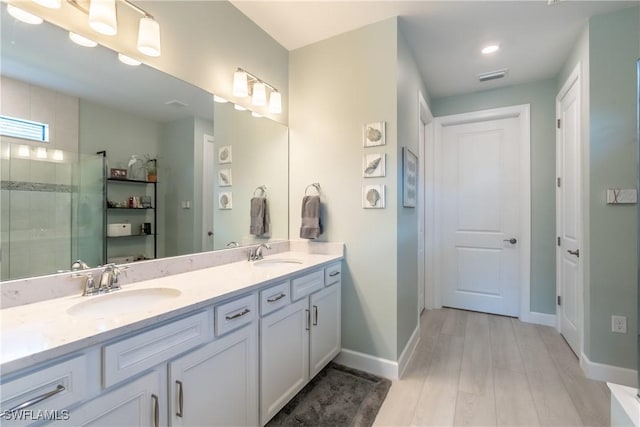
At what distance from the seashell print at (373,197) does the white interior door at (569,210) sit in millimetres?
1651

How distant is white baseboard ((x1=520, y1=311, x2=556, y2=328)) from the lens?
294 cm

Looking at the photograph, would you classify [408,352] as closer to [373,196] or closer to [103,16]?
[373,196]

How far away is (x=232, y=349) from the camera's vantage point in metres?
1.28

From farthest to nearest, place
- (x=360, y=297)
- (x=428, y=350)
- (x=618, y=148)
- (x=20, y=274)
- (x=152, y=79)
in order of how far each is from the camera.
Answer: (x=428, y=350)
(x=360, y=297)
(x=618, y=148)
(x=152, y=79)
(x=20, y=274)

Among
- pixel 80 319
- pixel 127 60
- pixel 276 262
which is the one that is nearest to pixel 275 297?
pixel 276 262

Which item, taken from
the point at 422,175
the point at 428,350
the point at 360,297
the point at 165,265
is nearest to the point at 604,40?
the point at 422,175

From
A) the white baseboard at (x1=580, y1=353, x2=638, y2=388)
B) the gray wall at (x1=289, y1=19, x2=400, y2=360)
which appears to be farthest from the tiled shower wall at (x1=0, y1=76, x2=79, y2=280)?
the white baseboard at (x1=580, y1=353, x2=638, y2=388)

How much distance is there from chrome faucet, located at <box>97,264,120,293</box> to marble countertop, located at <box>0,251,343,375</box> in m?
0.05

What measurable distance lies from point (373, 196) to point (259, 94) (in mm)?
1170

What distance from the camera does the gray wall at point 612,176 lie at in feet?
6.30

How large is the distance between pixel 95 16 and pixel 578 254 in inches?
134

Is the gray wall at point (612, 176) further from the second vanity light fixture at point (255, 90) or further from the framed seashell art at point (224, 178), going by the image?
the framed seashell art at point (224, 178)

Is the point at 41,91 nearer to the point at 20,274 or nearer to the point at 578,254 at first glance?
the point at 20,274

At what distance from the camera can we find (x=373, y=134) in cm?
→ 210
